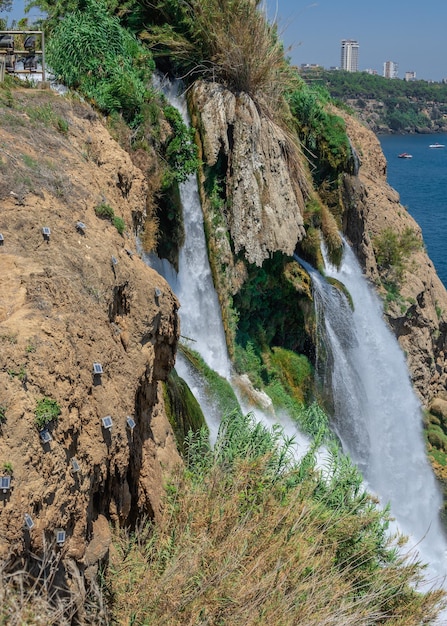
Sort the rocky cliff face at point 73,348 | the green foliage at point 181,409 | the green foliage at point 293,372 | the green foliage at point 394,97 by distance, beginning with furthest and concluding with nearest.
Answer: the green foliage at point 394,97 < the green foliage at point 293,372 < the green foliage at point 181,409 < the rocky cliff face at point 73,348

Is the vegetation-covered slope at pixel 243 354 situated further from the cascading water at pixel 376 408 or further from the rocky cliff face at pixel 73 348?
the cascading water at pixel 376 408

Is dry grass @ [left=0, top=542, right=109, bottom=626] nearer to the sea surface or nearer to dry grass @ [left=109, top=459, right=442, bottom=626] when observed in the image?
dry grass @ [left=109, top=459, right=442, bottom=626]

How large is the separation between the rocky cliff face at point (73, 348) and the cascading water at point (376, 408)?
7622mm

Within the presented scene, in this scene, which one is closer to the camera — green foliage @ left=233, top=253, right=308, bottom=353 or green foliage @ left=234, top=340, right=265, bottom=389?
green foliage @ left=234, top=340, right=265, bottom=389

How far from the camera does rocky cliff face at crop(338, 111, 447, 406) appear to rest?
61.5 feet

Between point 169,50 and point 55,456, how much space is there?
9.73 metres

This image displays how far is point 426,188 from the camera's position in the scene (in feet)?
167

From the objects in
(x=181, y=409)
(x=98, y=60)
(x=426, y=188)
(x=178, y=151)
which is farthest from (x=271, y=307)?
(x=426, y=188)

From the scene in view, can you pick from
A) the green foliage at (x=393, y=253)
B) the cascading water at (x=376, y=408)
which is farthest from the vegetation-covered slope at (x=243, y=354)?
the green foliage at (x=393, y=253)

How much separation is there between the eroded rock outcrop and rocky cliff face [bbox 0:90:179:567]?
4.48 meters

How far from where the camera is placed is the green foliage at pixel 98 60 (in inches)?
433

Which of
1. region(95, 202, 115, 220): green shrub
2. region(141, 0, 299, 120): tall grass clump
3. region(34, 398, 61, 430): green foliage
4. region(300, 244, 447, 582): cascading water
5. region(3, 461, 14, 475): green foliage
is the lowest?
region(300, 244, 447, 582): cascading water

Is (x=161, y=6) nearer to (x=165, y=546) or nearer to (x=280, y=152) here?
(x=280, y=152)

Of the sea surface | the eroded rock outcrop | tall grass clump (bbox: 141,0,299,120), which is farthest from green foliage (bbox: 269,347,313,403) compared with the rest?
the sea surface
